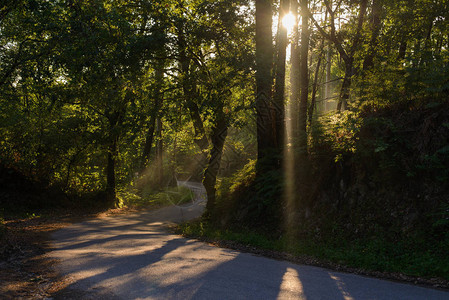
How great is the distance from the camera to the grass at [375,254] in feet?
24.4

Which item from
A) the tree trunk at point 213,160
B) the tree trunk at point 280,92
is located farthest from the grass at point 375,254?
the tree trunk at point 213,160

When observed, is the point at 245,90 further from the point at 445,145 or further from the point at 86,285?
the point at 86,285

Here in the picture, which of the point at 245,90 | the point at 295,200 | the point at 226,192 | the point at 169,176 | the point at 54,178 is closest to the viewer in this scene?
the point at 295,200

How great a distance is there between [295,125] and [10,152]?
49.0ft

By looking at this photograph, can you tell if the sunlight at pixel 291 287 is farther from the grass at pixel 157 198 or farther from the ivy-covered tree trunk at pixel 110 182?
the grass at pixel 157 198

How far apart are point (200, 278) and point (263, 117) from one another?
918 centimetres

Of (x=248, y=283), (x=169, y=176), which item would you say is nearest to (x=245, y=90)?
(x=248, y=283)

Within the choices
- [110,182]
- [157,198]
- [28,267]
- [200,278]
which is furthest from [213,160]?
[157,198]

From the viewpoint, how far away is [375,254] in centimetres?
848

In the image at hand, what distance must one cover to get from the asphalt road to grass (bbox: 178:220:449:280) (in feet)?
2.92

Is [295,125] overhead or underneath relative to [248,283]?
overhead

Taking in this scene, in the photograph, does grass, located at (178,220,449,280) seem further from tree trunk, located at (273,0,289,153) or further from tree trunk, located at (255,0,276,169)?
tree trunk, located at (273,0,289,153)

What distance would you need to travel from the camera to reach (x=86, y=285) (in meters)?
6.34

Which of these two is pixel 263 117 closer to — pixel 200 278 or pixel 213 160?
pixel 213 160
